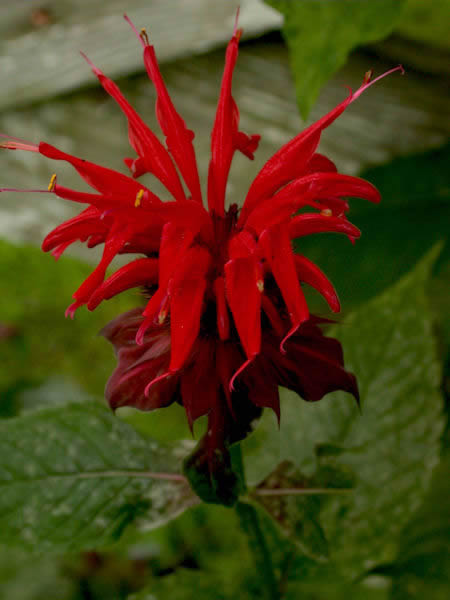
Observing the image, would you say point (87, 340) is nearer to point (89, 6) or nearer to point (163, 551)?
point (163, 551)

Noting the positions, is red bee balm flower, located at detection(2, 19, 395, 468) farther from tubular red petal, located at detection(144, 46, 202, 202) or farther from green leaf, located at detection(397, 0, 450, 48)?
green leaf, located at detection(397, 0, 450, 48)

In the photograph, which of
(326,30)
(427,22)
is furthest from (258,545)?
(427,22)

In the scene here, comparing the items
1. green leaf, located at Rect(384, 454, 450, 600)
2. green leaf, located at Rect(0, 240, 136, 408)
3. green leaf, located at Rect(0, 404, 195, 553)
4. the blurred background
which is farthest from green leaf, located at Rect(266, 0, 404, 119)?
green leaf, located at Rect(0, 240, 136, 408)

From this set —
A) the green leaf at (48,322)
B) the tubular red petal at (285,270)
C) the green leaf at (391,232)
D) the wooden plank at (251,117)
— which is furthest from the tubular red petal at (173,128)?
the green leaf at (48,322)

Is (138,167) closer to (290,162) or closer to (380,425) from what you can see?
(290,162)

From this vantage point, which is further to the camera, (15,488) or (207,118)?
(207,118)

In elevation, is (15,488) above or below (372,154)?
below

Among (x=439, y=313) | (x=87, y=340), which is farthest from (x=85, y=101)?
(x=439, y=313)

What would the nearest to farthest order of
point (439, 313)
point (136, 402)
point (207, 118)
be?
point (136, 402) < point (439, 313) < point (207, 118)
